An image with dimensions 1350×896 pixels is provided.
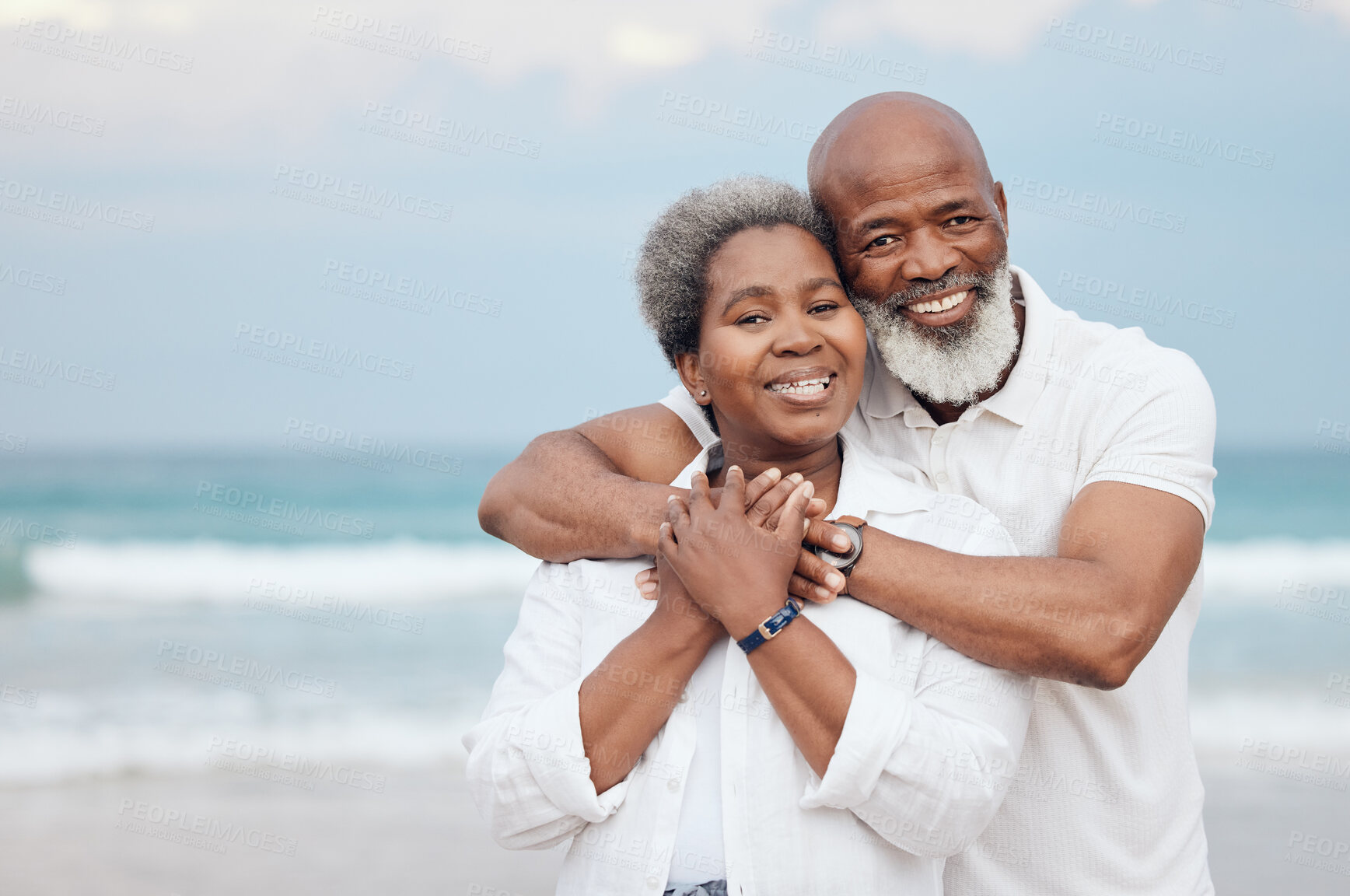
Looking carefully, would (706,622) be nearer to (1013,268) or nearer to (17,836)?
(1013,268)

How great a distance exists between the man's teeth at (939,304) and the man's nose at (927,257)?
7cm

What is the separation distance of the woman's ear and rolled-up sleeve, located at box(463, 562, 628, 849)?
0.57 m

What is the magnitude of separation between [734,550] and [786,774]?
0.44 m

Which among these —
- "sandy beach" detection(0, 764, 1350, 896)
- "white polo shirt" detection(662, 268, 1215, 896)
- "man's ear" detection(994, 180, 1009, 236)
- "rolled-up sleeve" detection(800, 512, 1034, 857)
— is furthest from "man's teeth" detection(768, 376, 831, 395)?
"sandy beach" detection(0, 764, 1350, 896)

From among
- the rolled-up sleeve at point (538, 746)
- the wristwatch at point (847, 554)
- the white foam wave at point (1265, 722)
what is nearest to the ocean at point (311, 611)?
the white foam wave at point (1265, 722)

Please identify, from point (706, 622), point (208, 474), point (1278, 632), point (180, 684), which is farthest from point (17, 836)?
point (208, 474)

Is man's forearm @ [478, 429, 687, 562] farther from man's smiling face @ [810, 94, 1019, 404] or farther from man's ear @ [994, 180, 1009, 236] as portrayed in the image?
man's ear @ [994, 180, 1009, 236]

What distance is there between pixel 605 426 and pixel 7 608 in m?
11.7

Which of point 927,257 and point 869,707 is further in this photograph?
point 927,257

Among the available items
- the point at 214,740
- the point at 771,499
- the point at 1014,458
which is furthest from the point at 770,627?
the point at 214,740

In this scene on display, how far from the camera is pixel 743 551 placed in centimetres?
205

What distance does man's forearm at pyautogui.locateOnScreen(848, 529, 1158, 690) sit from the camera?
206cm

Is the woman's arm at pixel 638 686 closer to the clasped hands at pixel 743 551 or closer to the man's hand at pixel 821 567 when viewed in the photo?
the clasped hands at pixel 743 551

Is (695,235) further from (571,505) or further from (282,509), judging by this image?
(282,509)
